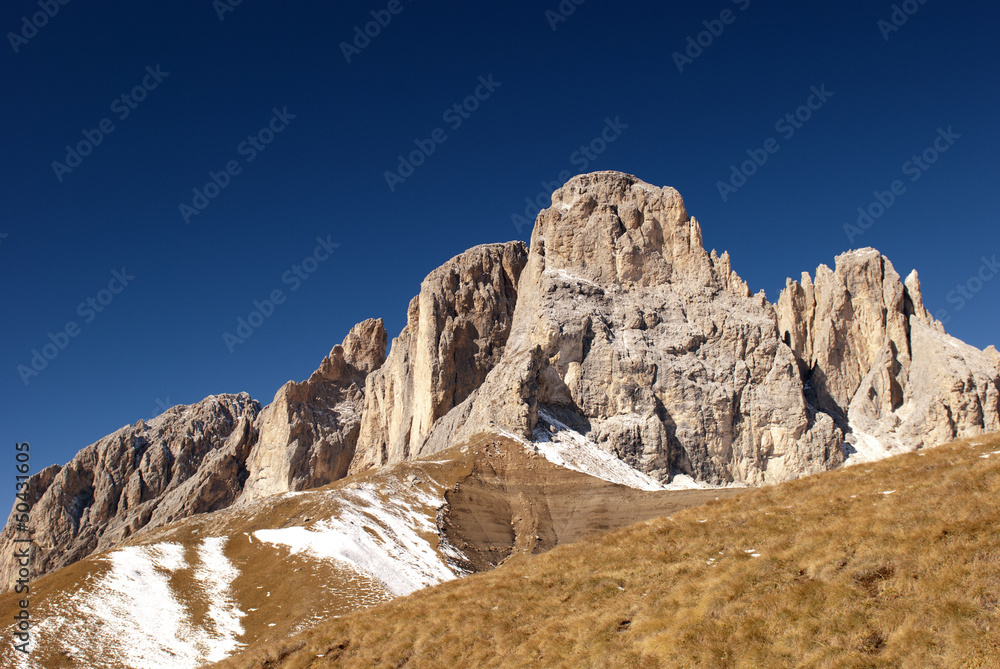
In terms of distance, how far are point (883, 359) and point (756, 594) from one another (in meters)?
79.7

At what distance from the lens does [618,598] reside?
1708cm

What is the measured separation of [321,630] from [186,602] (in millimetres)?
13903

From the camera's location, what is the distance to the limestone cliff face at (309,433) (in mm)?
100000

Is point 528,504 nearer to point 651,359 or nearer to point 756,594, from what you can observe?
point 651,359

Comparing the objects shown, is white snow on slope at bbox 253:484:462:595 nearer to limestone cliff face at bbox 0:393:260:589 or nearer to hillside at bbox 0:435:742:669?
hillside at bbox 0:435:742:669

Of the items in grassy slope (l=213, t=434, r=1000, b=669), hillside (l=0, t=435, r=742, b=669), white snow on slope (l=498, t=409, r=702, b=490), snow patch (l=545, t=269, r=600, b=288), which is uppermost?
snow patch (l=545, t=269, r=600, b=288)

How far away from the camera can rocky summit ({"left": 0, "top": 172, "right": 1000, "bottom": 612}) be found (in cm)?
7550

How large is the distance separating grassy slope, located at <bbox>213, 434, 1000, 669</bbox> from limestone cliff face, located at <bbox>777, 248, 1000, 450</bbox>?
64065 millimetres

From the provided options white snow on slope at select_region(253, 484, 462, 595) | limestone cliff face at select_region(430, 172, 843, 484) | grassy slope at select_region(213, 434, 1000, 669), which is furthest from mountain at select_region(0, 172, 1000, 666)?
grassy slope at select_region(213, 434, 1000, 669)

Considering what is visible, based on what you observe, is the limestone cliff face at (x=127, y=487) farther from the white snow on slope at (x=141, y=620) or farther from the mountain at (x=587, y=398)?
the white snow on slope at (x=141, y=620)

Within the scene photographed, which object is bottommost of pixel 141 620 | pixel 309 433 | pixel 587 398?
pixel 141 620

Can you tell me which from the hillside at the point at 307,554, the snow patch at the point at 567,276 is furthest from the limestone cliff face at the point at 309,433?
the hillside at the point at 307,554

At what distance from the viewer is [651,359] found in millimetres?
80625

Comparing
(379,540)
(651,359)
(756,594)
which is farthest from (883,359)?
(756,594)
